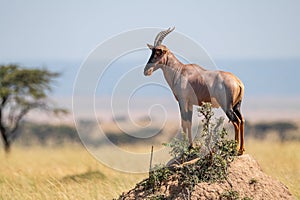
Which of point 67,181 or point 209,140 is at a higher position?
point 209,140

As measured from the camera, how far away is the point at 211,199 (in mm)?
9172

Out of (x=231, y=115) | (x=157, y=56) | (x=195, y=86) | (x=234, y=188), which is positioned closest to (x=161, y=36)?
(x=157, y=56)

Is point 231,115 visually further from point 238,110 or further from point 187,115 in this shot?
point 187,115

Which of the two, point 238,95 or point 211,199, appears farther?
point 238,95

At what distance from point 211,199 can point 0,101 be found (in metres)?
22.5

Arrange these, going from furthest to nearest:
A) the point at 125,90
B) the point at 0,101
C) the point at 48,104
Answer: the point at 48,104, the point at 0,101, the point at 125,90

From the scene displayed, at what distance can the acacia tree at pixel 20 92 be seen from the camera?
30.7 m

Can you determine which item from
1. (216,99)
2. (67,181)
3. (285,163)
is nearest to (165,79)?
(216,99)

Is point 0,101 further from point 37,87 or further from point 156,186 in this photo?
point 156,186

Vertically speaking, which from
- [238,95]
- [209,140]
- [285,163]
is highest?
[238,95]

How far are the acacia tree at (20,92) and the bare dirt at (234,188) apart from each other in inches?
849

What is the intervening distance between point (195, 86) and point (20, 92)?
22.6 metres

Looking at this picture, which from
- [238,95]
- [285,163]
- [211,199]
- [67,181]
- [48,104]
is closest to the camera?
[211,199]

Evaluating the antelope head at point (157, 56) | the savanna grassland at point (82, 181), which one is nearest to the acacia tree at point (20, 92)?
the savanna grassland at point (82, 181)
